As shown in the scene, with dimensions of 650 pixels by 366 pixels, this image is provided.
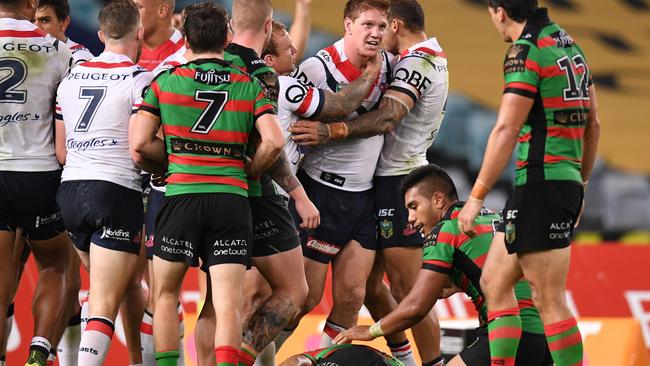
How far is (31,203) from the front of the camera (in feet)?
24.4

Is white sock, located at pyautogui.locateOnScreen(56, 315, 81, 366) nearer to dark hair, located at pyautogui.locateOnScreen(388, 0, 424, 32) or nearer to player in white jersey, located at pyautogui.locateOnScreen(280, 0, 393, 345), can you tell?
player in white jersey, located at pyautogui.locateOnScreen(280, 0, 393, 345)

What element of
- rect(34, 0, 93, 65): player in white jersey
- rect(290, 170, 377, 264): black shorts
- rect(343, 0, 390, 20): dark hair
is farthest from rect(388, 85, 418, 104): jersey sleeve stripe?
rect(34, 0, 93, 65): player in white jersey

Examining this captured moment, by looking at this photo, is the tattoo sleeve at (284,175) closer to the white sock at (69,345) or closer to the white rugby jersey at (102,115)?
the white rugby jersey at (102,115)

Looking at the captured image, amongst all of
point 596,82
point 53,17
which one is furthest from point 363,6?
point 596,82

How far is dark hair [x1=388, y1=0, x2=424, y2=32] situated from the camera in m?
8.44

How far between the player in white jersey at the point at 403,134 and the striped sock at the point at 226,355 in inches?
76.3

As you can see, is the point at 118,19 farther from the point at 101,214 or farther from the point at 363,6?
the point at 363,6

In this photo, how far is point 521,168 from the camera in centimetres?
651

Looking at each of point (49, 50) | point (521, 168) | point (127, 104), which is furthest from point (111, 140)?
point (521, 168)

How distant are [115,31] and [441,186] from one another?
2203 millimetres

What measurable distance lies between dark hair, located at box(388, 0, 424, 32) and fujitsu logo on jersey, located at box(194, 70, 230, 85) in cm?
227

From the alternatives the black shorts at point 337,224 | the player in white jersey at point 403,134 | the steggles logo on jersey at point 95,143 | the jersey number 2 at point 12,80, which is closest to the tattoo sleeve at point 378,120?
the player in white jersey at point 403,134

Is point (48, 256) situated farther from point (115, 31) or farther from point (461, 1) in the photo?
point (461, 1)

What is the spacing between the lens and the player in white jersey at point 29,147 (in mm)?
7391
